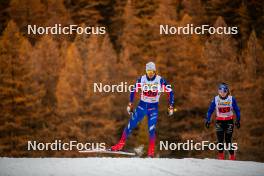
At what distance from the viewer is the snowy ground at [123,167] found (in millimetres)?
9164

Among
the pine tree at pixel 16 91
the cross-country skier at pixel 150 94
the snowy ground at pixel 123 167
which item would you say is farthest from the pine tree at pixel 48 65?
the snowy ground at pixel 123 167

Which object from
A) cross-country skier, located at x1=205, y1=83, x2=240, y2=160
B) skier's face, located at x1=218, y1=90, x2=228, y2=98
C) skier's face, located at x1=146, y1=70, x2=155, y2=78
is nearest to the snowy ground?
cross-country skier, located at x1=205, y1=83, x2=240, y2=160

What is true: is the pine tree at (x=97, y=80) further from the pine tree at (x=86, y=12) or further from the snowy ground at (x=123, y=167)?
the snowy ground at (x=123, y=167)

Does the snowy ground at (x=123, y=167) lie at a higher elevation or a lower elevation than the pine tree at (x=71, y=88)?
lower

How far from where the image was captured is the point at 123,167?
9531 millimetres

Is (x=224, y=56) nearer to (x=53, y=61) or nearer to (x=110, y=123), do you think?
(x=110, y=123)

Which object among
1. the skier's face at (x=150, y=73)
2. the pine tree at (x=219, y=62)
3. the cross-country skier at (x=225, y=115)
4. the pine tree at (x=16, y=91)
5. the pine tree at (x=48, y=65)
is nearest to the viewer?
the skier's face at (x=150, y=73)

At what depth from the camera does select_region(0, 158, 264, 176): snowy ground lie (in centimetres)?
916

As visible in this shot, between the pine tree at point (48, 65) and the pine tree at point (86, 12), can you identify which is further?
the pine tree at point (86, 12)

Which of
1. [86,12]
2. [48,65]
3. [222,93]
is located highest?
[86,12]

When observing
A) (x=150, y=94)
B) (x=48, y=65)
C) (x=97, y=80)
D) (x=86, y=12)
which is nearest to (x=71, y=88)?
(x=97, y=80)

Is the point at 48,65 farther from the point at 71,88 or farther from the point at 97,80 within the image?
the point at 97,80

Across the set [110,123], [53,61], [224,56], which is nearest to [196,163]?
[224,56]

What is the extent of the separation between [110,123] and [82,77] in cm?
402
